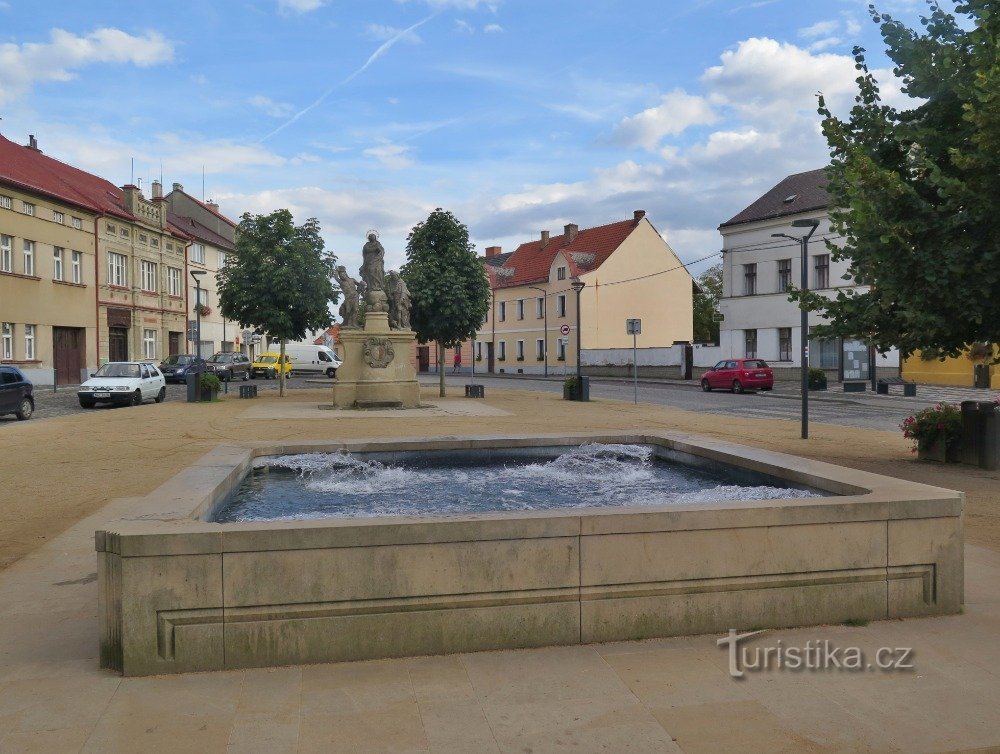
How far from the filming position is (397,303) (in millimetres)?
25703

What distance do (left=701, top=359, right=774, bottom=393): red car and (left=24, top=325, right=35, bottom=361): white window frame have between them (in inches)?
1163

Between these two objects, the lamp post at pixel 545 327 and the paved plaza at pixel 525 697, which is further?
the lamp post at pixel 545 327

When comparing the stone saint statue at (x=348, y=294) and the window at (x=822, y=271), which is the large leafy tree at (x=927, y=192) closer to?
the stone saint statue at (x=348, y=294)

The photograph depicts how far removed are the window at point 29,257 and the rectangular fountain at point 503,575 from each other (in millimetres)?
37050

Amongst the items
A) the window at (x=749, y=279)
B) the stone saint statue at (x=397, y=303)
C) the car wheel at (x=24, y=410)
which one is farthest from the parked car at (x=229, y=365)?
the window at (x=749, y=279)

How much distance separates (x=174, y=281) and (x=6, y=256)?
56.5 ft

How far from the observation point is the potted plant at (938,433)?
1256 centimetres

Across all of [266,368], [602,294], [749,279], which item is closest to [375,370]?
[266,368]

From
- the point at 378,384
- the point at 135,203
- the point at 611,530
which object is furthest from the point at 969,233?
the point at 135,203

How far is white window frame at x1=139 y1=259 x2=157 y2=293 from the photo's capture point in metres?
48.1

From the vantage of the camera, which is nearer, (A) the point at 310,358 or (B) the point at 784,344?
(B) the point at 784,344

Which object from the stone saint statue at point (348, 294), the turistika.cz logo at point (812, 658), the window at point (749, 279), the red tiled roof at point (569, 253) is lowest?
the turistika.cz logo at point (812, 658)

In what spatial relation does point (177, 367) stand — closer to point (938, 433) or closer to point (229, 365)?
point (229, 365)

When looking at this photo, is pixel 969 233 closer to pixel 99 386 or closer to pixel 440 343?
pixel 440 343
